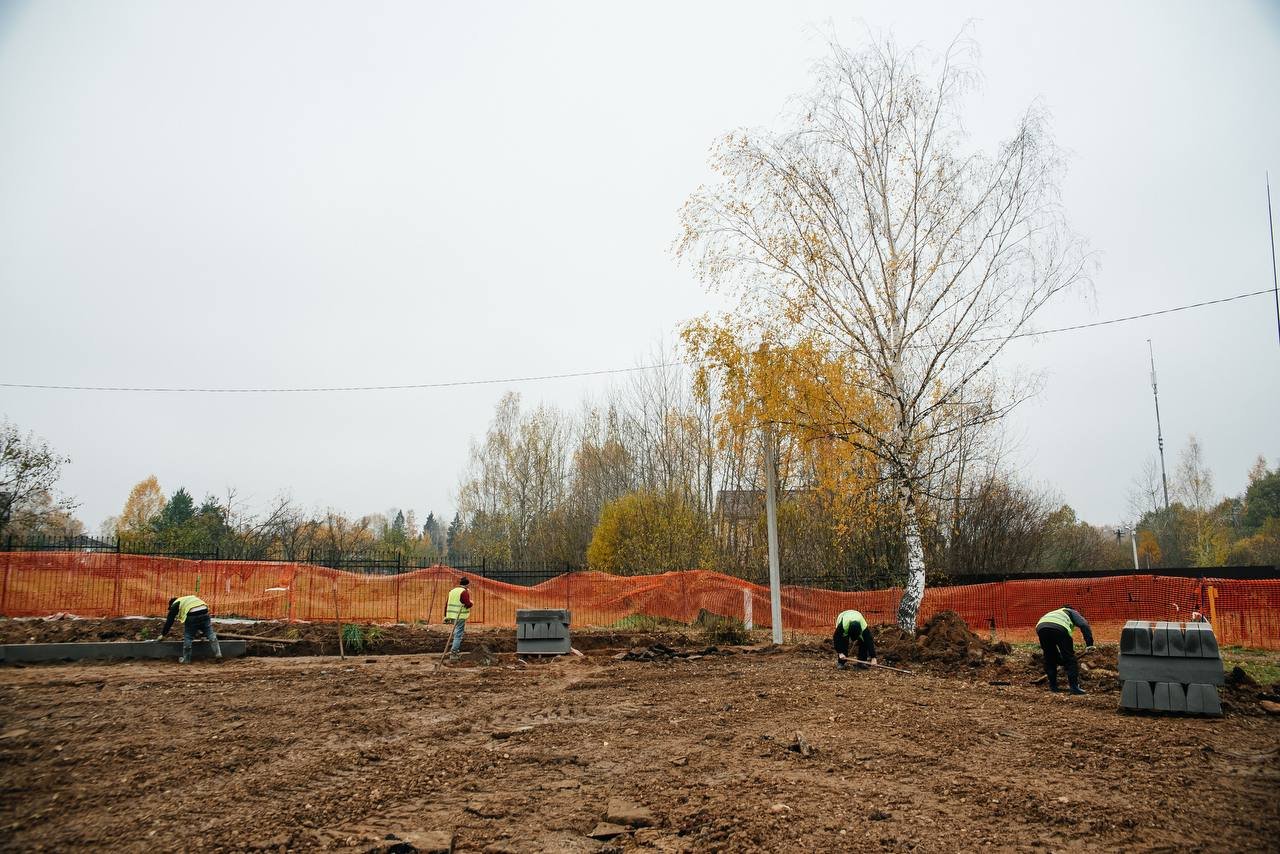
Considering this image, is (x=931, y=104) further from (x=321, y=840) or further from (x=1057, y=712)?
(x=321, y=840)

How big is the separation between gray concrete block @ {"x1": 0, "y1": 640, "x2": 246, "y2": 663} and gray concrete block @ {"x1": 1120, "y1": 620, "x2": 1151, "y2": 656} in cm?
1628

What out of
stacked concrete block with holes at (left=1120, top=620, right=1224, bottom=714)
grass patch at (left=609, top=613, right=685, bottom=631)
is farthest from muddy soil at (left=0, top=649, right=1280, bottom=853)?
grass patch at (left=609, top=613, right=685, bottom=631)

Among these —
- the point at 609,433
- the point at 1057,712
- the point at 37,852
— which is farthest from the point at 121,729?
the point at 609,433

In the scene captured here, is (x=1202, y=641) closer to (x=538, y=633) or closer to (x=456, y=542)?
(x=538, y=633)

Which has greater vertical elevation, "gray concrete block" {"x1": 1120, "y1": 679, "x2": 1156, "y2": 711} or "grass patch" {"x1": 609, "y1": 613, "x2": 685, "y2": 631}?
"gray concrete block" {"x1": 1120, "y1": 679, "x2": 1156, "y2": 711}

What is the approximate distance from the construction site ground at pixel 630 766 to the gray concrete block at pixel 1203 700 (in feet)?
0.53

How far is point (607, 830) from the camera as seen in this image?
238 inches

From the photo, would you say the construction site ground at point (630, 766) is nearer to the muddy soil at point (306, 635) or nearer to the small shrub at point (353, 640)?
the muddy soil at point (306, 635)

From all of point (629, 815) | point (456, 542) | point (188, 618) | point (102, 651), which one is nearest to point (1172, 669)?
point (629, 815)

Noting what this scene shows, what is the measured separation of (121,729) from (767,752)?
23.7 ft

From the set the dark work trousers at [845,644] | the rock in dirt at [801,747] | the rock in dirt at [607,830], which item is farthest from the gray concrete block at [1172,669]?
the rock in dirt at [607,830]

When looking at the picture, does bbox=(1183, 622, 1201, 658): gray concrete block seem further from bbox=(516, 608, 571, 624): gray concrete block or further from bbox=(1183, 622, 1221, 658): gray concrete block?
bbox=(516, 608, 571, 624): gray concrete block

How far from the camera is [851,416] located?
18.5m

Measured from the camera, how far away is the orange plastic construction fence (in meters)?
18.0
